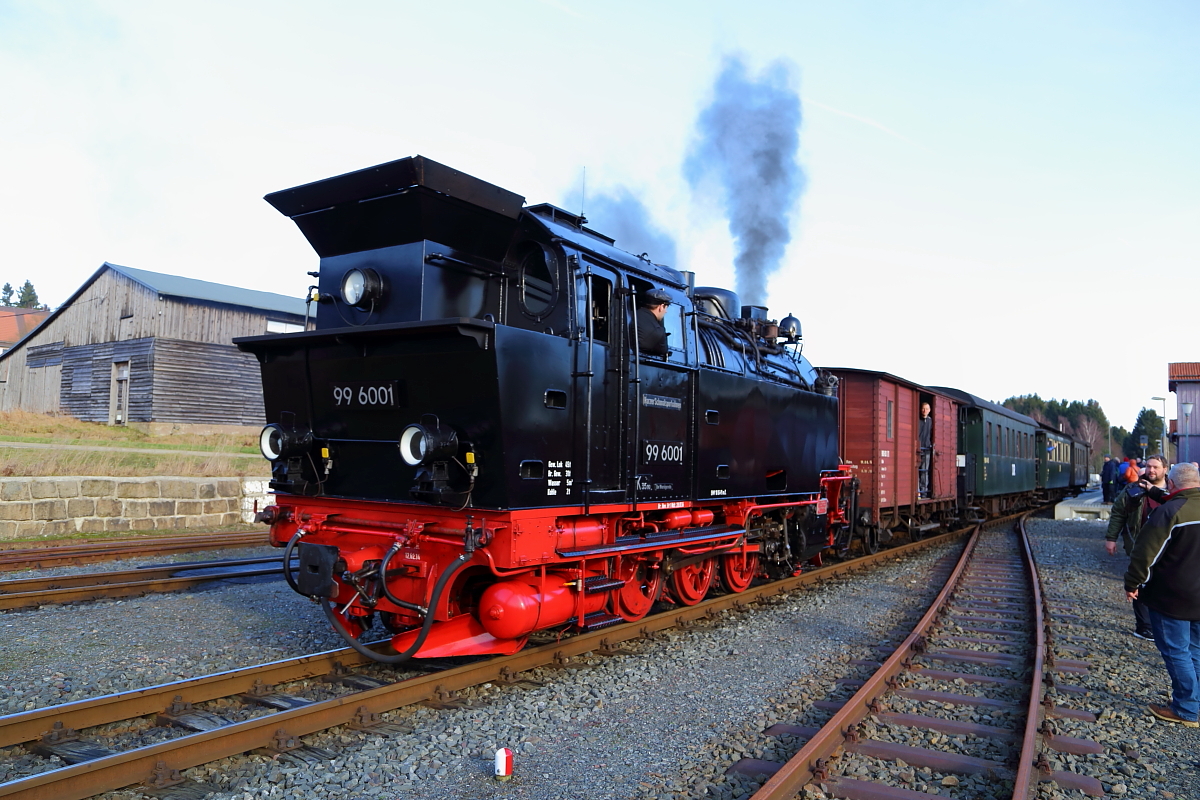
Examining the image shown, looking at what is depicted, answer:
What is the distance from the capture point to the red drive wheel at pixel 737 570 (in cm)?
812

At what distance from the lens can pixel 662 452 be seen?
6.05 metres

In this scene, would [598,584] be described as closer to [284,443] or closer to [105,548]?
[284,443]

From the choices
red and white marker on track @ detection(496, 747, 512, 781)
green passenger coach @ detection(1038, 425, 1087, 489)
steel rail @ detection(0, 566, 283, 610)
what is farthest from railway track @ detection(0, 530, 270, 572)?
green passenger coach @ detection(1038, 425, 1087, 489)

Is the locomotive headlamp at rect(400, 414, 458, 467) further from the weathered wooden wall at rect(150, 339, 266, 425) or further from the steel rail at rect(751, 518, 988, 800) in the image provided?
the weathered wooden wall at rect(150, 339, 266, 425)

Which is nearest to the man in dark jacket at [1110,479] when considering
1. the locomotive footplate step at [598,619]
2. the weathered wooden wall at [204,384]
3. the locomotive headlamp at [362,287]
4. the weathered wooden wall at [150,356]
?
the locomotive footplate step at [598,619]

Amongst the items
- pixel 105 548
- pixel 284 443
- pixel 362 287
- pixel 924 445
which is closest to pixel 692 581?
pixel 284 443

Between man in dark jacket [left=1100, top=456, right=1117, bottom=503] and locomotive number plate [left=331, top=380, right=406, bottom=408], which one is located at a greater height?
locomotive number plate [left=331, top=380, right=406, bottom=408]

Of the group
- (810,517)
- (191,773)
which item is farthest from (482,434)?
(810,517)

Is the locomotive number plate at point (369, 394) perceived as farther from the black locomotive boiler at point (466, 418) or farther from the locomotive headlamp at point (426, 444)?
the locomotive headlamp at point (426, 444)

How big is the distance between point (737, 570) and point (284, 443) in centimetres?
491

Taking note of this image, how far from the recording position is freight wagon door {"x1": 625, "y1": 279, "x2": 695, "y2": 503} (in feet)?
18.7

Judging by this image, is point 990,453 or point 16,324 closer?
point 990,453

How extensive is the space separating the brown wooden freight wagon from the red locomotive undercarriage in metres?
6.76

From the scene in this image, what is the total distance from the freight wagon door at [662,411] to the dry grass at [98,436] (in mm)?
17738
